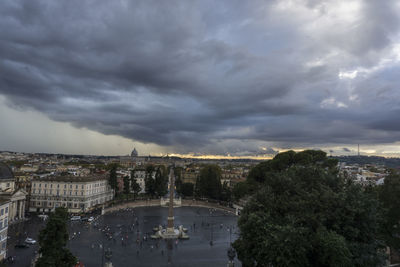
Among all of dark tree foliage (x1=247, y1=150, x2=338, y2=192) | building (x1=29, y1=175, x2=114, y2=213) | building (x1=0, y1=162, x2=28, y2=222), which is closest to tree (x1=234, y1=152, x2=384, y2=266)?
dark tree foliage (x1=247, y1=150, x2=338, y2=192)

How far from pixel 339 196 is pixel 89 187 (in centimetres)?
5899

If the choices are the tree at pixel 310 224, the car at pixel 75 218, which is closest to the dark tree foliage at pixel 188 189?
the car at pixel 75 218

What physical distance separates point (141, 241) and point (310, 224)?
29594 mm

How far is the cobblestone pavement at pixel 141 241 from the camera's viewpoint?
3431 centimetres

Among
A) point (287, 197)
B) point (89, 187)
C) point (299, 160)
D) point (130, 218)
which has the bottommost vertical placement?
point (130, 218)

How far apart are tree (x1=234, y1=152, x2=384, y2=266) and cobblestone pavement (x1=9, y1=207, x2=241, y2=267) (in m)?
4.66

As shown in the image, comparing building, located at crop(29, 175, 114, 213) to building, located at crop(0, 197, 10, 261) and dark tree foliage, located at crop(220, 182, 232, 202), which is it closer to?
dark tree foliage, located at crop(220, 182, 232, 202)

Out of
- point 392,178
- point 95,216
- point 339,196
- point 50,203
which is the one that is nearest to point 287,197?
point 339,196

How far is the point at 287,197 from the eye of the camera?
23.7 m

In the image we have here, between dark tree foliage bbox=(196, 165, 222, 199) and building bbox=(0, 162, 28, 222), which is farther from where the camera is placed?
dark tree foliage bbox=(196, 165, 222, 199)

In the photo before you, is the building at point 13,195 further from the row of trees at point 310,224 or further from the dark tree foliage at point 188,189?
the row of trees at point 310,224

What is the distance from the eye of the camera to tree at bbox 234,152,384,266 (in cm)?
1908

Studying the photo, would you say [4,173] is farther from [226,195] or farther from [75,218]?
[226,195]

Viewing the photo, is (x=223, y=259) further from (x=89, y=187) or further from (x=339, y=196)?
(x=89, y=187)
